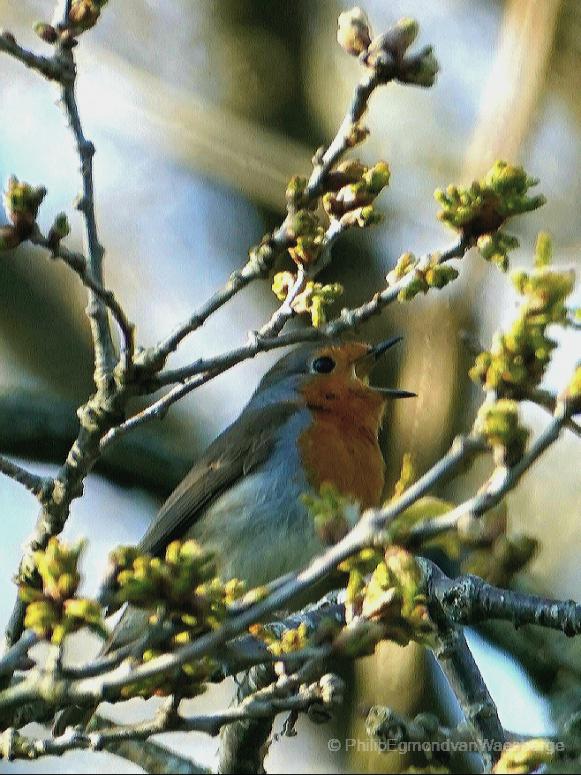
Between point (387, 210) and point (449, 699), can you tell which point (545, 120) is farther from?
point (449, 699)

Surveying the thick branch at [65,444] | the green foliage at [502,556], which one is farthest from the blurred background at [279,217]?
the green foliage at [502,556]

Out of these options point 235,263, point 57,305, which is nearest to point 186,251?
point 235,263

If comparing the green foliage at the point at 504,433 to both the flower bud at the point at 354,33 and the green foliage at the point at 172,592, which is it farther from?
the flower bud at the point at 354,33

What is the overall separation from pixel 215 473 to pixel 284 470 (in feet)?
0.97

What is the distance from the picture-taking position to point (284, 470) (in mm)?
4211

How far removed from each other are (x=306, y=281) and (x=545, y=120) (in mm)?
3085

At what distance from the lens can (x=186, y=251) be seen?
6184 millimetres

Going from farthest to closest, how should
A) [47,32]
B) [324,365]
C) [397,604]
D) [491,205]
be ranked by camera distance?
1. [324,365]
2. [47,32]
3. [491,205]
4. [397,604]

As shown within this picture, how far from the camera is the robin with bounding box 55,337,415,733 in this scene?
13.1ft

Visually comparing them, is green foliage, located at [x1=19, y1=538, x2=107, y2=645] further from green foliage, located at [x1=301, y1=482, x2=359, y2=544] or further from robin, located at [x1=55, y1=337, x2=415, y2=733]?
robin, located at [x1=55, y1=337, x2=415, y2=733]

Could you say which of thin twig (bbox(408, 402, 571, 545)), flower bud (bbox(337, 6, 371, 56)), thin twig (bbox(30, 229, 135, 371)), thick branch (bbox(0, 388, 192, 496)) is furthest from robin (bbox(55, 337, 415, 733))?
thin twig (bbox(408, 402, 571, 545))

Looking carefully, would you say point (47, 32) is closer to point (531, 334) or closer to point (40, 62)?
point (40, 62)

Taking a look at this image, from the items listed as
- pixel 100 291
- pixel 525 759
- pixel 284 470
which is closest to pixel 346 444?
pixel 284 470

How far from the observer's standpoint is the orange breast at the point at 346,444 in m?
4.16
